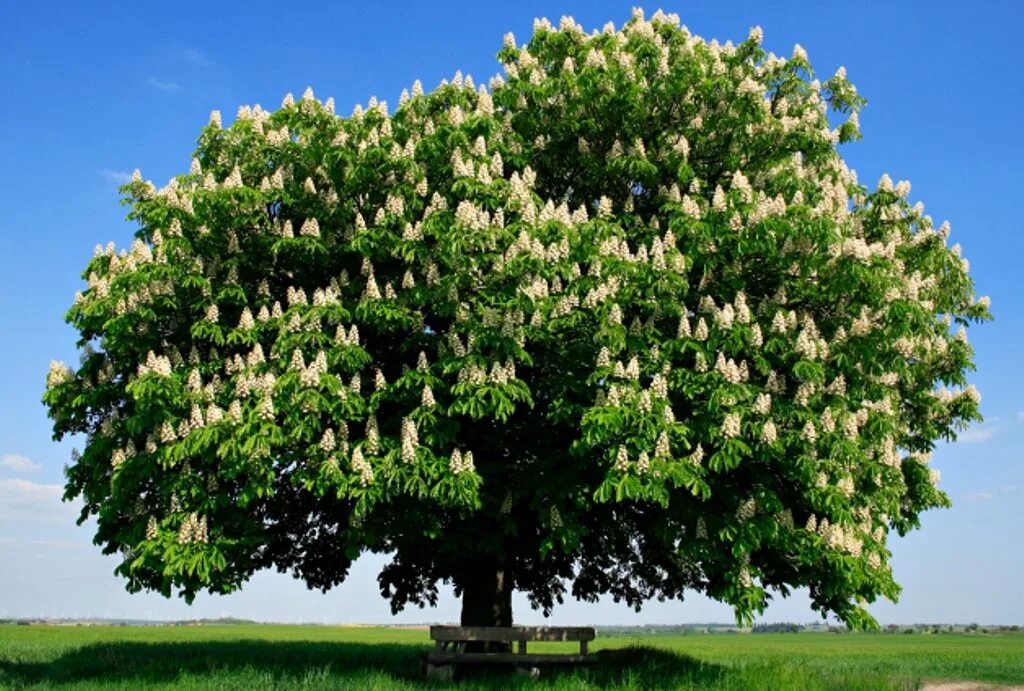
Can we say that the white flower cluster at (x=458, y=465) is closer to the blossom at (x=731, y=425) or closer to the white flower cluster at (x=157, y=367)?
the blossom at (x=731, y=425)

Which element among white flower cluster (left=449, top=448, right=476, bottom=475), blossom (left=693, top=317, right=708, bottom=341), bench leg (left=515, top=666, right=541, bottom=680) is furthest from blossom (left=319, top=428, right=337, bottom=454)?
blossom (left=693, top=317, right=708, bottom=341)

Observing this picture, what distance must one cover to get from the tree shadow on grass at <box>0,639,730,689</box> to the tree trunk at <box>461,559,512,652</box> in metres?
1.27

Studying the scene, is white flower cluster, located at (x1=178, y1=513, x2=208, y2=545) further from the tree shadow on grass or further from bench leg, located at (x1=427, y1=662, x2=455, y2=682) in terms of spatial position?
bench leg, located at (x1=427, y1=662, x2=455, y2=682)

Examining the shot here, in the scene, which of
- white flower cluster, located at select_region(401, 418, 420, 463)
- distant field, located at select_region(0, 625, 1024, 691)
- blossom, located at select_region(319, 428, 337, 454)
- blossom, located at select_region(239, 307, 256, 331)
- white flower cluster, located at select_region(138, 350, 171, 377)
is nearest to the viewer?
white flower cluster, located at select_region(401, 418, 420, 463)

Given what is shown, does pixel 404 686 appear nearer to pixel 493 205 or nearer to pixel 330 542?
pixel 330 542

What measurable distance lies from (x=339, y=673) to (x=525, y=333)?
845cm

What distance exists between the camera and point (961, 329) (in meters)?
21.6

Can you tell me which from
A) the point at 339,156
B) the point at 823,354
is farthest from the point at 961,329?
the point at 339,156

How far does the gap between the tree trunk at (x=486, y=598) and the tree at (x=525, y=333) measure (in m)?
0.05

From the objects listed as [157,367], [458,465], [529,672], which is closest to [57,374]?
[157,367]

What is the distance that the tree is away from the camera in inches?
588

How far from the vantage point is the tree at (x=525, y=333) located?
49.0 feet

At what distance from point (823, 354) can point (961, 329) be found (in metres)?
8.13

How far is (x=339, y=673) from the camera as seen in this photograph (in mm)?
18172
